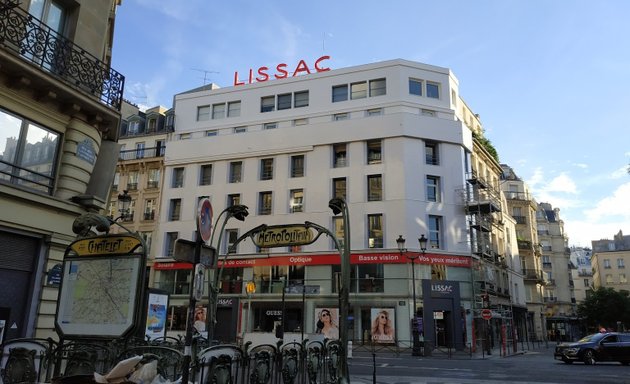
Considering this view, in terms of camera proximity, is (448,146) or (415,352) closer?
(415,352)

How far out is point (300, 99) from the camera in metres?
41.6

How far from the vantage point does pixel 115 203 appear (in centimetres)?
4575

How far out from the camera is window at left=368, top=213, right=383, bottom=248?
115 feet

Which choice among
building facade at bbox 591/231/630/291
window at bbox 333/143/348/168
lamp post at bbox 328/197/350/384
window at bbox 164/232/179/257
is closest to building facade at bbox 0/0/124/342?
lamp post at bbox 328/197/350/384

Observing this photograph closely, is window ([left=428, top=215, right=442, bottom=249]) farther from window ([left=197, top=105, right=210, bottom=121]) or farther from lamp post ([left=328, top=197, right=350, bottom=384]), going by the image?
lamp post ([left=328, top=197, right=350, bottom=384])

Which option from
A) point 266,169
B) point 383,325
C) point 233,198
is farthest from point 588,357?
point 233,198

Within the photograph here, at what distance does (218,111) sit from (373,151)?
1570 centimetres

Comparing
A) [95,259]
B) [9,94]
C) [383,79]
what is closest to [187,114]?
[383,79]

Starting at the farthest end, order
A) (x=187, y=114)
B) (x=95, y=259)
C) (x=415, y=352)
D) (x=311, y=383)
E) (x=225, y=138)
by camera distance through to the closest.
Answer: (x=187, y=114) → (x=225, y=138) → (x=415, y=352) → (x=311, y=383) → (x=95, y=259)

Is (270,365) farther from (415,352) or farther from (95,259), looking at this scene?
Result: (415,352)

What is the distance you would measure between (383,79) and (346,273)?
102 ft

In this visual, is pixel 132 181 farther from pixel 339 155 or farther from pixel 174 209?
pixel 339 155

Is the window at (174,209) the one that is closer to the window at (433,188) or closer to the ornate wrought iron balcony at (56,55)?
the window at (433,188)

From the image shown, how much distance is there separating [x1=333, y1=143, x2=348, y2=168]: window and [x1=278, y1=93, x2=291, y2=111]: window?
249 inches
